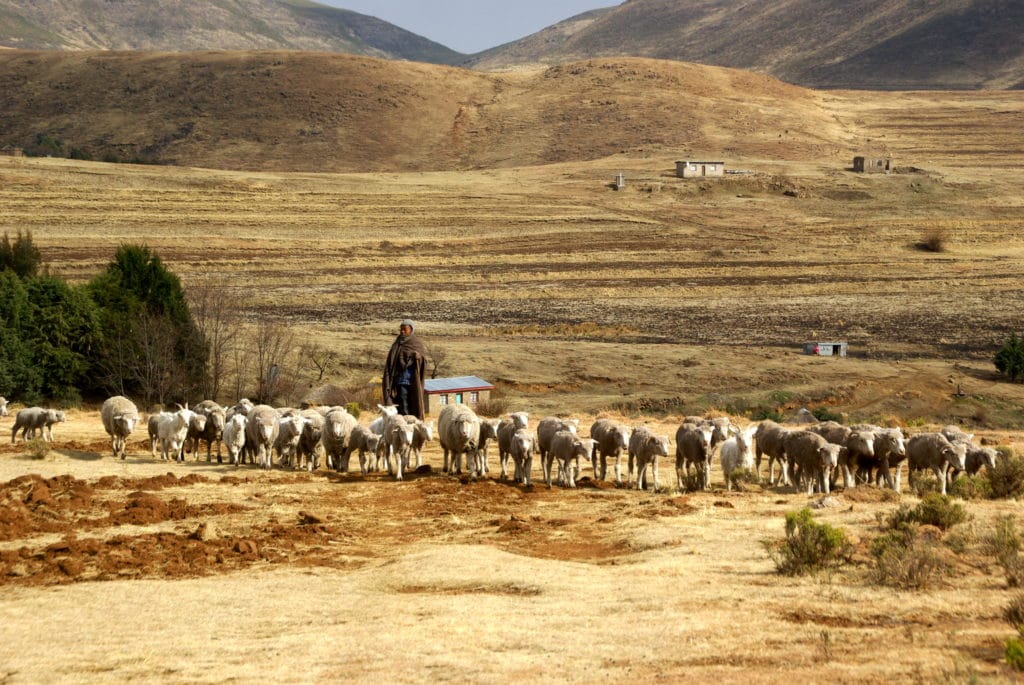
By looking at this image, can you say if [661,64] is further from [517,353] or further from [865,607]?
[865,607]

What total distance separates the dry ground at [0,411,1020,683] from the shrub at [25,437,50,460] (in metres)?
2.32

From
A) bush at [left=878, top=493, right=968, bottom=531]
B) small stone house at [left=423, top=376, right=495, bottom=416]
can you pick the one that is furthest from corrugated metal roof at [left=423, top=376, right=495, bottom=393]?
bush at [left=878, top=493, right=968, bottom=531]

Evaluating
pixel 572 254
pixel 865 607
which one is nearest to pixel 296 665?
pixel 865 607

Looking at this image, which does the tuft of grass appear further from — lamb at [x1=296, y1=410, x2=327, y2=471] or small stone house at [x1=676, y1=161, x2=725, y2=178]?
lamb at [x1=296, y1=410, x2=327, y2=471]

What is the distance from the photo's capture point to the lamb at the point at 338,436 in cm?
2389

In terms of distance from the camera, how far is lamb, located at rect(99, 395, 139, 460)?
25328 mm

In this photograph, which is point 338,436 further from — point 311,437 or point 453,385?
point 453,385

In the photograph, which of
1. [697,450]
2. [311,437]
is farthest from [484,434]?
[697,450]

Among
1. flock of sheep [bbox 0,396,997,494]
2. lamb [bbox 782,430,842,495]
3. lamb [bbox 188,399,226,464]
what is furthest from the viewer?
lamb [bbox 188,399,226,464]

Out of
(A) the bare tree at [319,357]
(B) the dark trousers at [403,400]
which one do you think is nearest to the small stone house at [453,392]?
(A) the bare tree at [319,357]

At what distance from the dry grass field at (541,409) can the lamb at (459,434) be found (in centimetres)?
61

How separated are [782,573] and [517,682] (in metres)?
4.75

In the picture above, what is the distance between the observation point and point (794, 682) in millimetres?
10117

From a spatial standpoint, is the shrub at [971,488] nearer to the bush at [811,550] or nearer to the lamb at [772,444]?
the lamb at [772,444]
